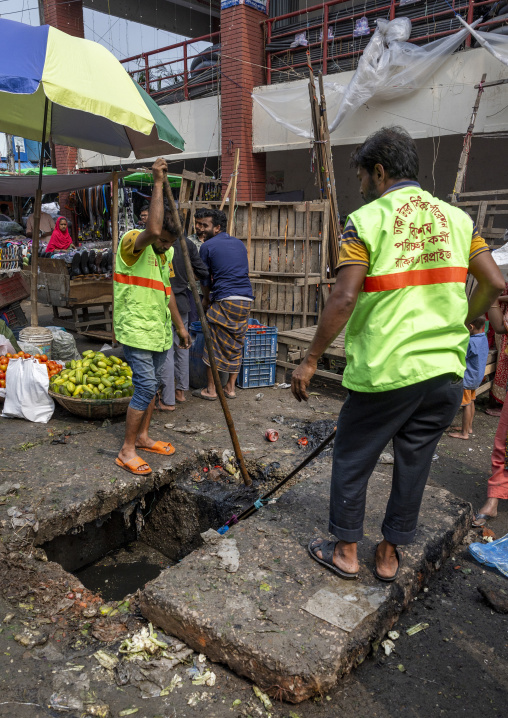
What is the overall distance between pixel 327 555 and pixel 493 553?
124 cm

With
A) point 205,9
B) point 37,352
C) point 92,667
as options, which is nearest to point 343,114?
point 37,352

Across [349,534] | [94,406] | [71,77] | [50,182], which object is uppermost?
[71,77]

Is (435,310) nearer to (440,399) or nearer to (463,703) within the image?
(440,399)

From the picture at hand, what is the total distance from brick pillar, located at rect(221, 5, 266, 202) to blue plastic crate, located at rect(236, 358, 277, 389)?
570cm

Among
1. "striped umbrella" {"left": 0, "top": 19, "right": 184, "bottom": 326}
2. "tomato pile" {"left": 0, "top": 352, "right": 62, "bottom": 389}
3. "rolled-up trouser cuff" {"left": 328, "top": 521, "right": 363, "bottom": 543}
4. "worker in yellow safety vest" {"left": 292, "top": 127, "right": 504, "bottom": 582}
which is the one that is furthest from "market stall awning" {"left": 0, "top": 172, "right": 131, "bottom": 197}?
"rolled-up trouser cuff" {"left": 328, "top": 521, "right": 363, "bottom": 543}

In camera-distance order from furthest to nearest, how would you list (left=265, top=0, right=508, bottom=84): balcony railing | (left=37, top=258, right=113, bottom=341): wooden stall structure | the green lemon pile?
(left=265, top=0, right=508, bottom=84): balcony railing
(left=37, top=258, right=113, bottom=341): wooden stall structure
the green lemon pile

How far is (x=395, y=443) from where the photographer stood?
98.4 inches

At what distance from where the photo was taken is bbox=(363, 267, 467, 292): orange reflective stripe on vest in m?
2.23

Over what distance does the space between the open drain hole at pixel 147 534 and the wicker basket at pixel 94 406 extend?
1.08 metres

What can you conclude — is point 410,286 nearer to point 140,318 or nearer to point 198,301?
point 198,301

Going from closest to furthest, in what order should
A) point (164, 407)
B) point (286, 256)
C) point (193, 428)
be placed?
point (193, 428), point (164, 407), point (286, 256)

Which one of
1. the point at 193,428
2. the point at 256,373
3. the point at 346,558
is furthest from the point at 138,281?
the point at 256,373

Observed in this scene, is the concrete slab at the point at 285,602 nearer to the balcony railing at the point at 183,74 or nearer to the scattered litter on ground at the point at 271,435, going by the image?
the scattered litter on ground at the point at 271,435

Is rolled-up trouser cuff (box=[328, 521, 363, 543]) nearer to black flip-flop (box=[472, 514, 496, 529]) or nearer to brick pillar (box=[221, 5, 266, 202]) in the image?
black flip-flop (box=[472, 514, 496, 529])
